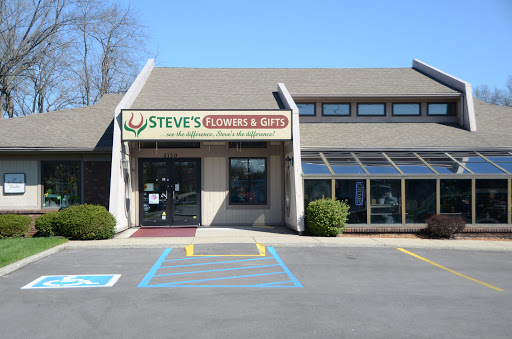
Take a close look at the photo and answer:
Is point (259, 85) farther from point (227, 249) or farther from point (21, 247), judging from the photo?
point (21, 247)

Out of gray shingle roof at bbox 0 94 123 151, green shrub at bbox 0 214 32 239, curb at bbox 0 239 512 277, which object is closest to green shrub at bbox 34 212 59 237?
green shrub at bbox 0 214 32 239

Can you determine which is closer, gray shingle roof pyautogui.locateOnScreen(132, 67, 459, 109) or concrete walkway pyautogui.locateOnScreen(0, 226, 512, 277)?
concrete walkway pyautogui.locateOnScreen(0, 226, 512, 277)

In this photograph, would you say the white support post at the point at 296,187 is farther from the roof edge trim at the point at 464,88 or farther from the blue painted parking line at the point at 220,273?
the roof edge trim at the point at 464,88

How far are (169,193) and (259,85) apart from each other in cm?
727

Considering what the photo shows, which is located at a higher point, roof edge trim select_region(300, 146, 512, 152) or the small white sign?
roof edge trim select_region(300, 146, 512, 152)

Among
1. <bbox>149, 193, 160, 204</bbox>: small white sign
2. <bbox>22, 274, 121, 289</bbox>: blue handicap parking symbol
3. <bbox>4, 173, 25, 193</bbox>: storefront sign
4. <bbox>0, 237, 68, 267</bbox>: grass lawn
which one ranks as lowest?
<bbox>22, 274, 121, 289</bbox>: blue handicap parking symbol

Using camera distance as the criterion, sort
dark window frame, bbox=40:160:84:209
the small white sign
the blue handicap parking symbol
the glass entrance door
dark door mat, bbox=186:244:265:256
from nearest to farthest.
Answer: the blue handicap parking symbol → dark door mat, bbox=186:244:265:256 → dark window frame, bbox=40:160:84:209 → the small white sign → the glass entrance door

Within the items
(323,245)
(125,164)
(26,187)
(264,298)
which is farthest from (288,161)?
(26,187)

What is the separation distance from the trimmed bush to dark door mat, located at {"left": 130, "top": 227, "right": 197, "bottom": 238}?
27.0ft

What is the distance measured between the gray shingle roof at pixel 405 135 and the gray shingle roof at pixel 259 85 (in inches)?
62.1

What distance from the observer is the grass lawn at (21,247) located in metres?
10.8

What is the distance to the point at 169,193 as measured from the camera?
59.4 ft

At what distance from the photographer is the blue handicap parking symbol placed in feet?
28.5

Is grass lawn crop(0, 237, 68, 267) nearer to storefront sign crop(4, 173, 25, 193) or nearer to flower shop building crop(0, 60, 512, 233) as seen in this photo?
flower shop building crop(0, 60, 512, 233)
